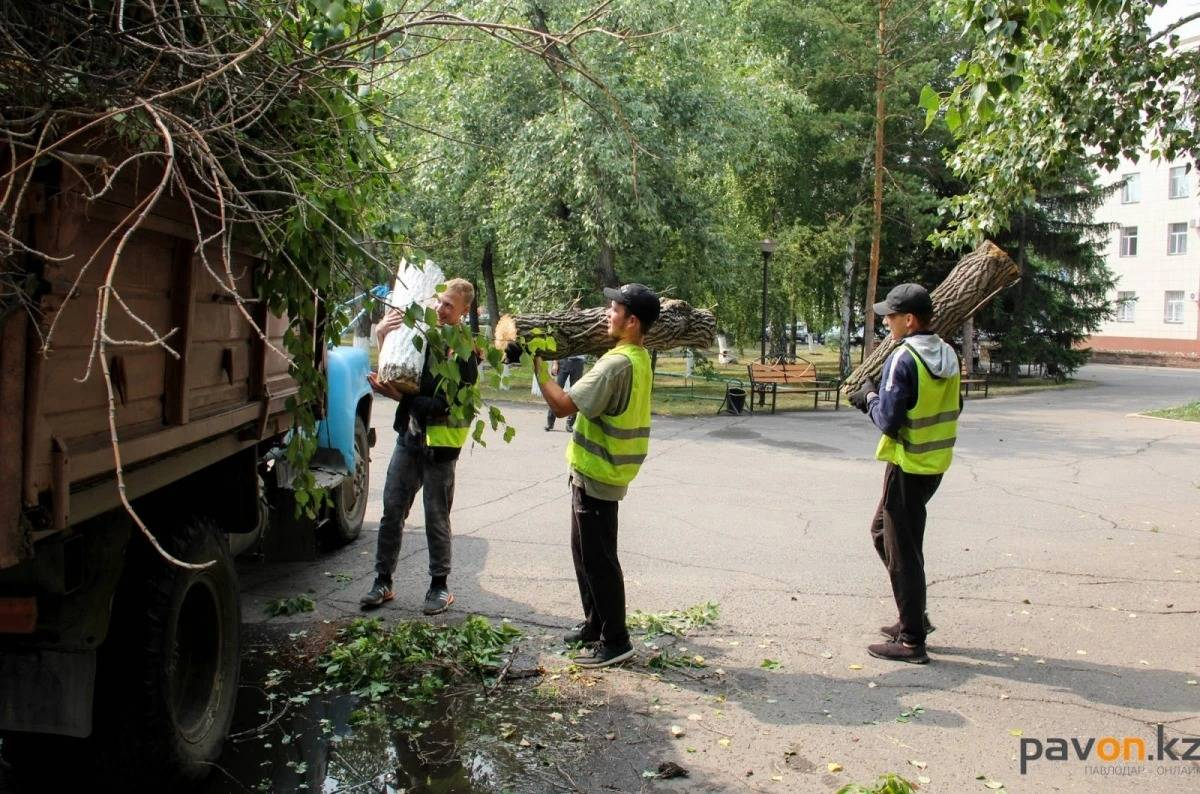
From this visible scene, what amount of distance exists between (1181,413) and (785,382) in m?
7.17

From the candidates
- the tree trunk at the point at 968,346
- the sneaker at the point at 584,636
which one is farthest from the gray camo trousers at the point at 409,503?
the tree trunk at the point at 968,346

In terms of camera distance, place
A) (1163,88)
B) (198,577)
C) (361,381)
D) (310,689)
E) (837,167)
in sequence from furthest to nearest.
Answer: (837,167) → (1163,88) → (361,381) → (310,689) → (198,577)

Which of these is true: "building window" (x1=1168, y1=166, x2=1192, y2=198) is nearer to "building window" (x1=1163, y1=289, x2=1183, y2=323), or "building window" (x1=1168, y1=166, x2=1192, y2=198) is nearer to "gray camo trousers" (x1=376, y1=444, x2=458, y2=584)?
"building window" (x1=1163, y1=289, x2=1183, y2=323)

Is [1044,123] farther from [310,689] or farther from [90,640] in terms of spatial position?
[90,640]

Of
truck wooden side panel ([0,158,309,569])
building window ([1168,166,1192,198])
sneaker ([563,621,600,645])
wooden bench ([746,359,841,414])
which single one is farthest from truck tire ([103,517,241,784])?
building window ([1168,166,1192,198])

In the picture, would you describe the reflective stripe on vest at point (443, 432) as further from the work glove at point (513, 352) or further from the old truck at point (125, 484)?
the old truck at point (125, 484)

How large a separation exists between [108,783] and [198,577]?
0.72 metres

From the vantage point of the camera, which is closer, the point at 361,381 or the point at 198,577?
the point at 198,577

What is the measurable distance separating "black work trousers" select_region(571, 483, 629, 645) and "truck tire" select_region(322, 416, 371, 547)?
8.00 feet

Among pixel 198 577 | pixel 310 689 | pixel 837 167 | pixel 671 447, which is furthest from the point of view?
pixel 837 167

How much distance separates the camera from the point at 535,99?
1870cm

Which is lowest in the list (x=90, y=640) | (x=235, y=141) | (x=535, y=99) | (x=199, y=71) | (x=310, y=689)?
(x=310, y=689)

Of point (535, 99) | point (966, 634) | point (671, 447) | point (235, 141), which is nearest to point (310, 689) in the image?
point (235, 141)

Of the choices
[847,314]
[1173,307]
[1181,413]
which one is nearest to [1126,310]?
[1173,307]
